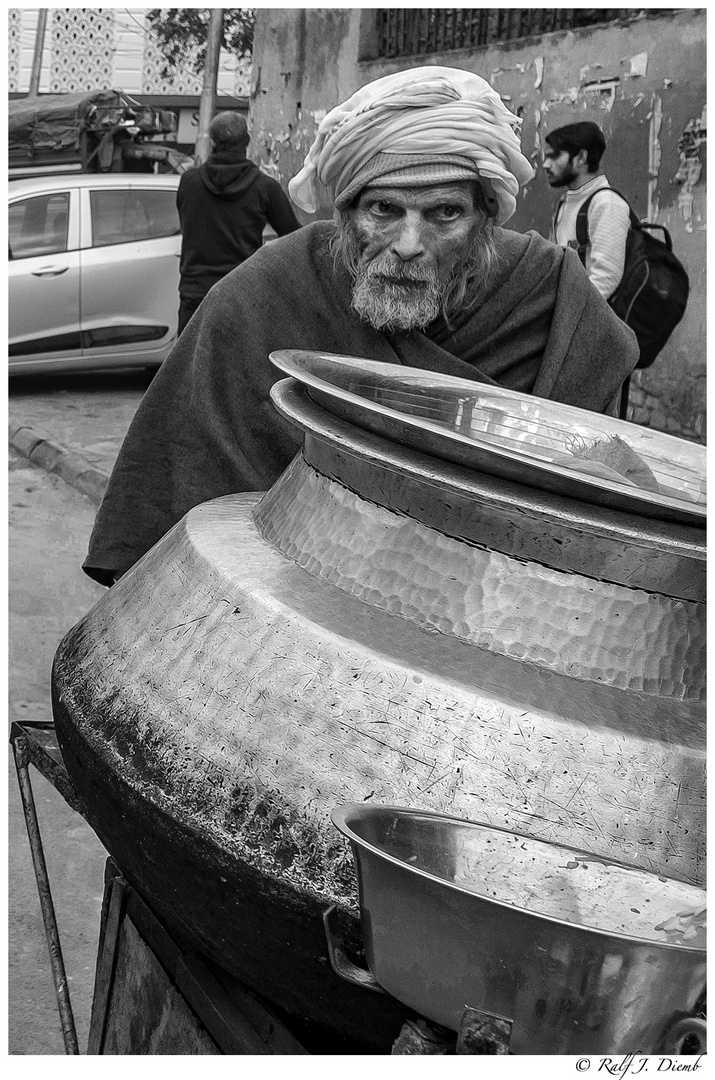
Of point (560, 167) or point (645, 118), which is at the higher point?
point (645, 118)

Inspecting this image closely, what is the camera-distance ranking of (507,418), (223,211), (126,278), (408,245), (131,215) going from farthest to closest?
(131,215)
(126,278)
(223,211)
(408,245)
(507,418)

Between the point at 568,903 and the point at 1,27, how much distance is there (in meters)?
1.12

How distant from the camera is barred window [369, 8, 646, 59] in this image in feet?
22.9

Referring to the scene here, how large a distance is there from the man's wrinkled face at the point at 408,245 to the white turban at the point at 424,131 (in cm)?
3

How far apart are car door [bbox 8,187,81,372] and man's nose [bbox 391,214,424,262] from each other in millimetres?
6719

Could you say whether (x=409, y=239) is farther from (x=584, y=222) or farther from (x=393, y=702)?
(x=584, y=222)

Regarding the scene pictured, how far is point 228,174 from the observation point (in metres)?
6.27

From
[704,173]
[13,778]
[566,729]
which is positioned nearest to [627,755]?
[566,729]

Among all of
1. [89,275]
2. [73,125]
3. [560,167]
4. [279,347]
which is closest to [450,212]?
[279,347]

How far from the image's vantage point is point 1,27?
1311 mm

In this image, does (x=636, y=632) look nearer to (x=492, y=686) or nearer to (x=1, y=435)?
(x=492, y=686)

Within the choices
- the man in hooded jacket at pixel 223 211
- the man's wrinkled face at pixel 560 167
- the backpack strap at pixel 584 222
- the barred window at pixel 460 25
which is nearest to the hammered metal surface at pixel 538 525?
the backpack strap at pixel 584 222

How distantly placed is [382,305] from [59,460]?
17.1 ft

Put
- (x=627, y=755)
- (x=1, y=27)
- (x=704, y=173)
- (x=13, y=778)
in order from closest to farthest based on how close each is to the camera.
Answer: (x=627, y=755) < (x=1, y=27) < (x=13, y=778) < (x=704, y=173)
